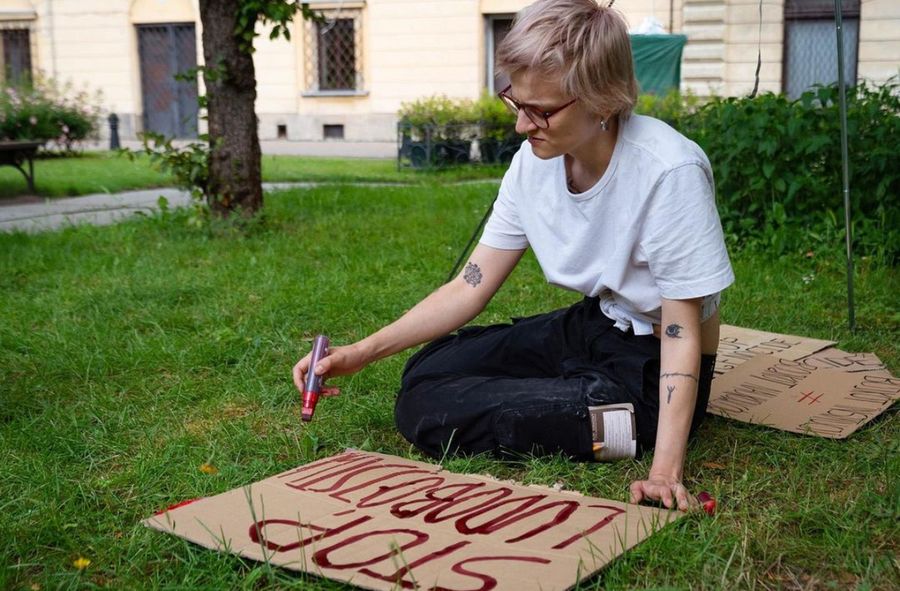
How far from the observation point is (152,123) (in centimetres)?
2134

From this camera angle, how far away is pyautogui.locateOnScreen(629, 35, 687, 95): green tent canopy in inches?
547

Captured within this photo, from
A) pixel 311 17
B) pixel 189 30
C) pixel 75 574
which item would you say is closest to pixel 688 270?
pixel 75 574

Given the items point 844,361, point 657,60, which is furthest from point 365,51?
point 844,361

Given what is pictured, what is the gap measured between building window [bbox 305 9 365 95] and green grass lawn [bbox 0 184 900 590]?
1363cm

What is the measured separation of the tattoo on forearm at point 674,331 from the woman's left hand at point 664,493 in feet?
1.00

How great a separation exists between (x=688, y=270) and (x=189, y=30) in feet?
64.4

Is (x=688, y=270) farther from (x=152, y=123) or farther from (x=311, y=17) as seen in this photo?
(x=152, y=123)

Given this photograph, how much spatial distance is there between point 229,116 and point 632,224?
4.43 metres

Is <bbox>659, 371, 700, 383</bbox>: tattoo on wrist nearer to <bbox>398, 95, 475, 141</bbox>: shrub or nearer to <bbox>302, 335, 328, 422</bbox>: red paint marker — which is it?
<bbox>302, 335, 328, 422</bbox>: red paint marker

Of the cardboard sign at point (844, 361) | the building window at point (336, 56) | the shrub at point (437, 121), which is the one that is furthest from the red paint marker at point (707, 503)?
the building window at point (336, 56)

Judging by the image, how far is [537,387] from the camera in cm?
254

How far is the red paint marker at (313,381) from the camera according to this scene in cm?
240

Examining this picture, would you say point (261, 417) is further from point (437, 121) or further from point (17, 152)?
point (437, 121)

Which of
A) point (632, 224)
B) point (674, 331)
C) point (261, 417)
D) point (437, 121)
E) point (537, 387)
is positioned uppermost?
point (437, 121)
